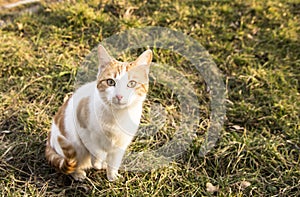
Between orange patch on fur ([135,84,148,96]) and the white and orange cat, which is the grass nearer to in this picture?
the white and orange cat

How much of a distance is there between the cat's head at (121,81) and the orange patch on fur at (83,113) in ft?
Result: 0.47

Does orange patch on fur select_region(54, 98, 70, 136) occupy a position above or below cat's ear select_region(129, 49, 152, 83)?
below

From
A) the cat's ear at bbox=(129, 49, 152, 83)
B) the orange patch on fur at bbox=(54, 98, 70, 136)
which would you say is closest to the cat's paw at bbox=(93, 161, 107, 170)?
the orange patch on fur at bbox=(54, 98, 70, 136)

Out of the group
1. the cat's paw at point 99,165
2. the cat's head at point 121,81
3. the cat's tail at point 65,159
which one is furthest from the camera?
the cat's paw at point 99,165

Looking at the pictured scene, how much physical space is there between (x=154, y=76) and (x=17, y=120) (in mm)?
1093

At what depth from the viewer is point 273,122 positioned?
2734 millimetres

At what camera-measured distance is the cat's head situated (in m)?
1.72

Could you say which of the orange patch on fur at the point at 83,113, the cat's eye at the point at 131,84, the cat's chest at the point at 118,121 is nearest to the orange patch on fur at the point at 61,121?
the orange patch on fur at the point at 83,113

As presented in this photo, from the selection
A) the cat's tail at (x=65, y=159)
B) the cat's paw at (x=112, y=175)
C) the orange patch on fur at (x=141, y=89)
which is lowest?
the cat's paw at (x=112, y=175)

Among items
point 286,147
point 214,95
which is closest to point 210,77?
point 214,95

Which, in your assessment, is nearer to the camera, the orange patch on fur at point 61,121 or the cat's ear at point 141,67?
the cat's ear at point 141,67

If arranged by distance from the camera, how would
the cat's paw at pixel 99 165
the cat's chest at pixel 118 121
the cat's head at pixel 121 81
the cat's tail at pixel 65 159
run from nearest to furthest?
the cat's head at pixel 121 81 → the cat's chest at pixel 118 121 → the cat's tail at pixel 65 159 → the cat's paw at pixel 99 165

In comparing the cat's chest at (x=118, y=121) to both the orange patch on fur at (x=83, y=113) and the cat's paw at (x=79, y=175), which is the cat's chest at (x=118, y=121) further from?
the cat's paw at (x=79, y=175)

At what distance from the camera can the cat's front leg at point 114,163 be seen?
2002mm
